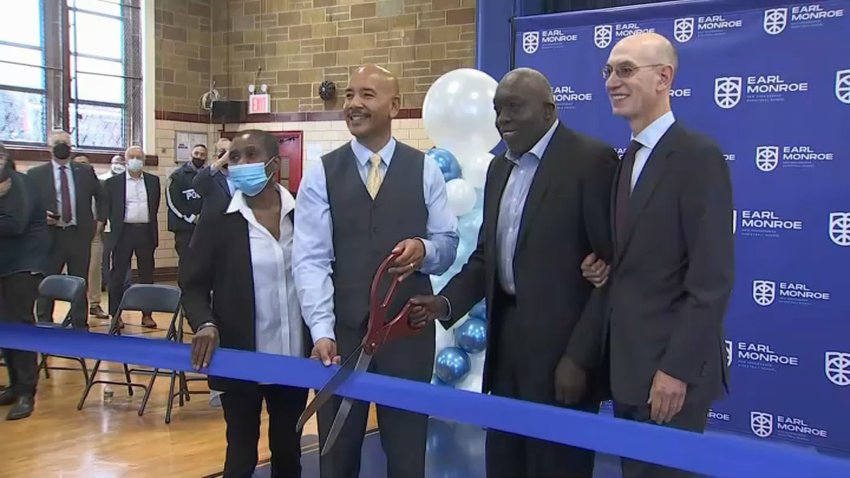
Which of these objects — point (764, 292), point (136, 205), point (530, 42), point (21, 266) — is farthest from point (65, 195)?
point (764, 292)

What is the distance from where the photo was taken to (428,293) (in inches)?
93.8

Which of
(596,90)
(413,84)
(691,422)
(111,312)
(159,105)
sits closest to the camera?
(691,422)

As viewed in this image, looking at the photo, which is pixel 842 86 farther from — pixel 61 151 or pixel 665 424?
pixel 61 151

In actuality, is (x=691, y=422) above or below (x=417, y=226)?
below

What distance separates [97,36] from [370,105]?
9.84 metres

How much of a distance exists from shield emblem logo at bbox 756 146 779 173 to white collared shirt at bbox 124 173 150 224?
19.5 feet

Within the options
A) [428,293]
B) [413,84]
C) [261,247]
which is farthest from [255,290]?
[413,84]

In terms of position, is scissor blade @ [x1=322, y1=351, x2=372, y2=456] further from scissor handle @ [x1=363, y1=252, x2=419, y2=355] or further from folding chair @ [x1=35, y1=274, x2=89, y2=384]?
folding chair @ [x1=35, y1=274, x2=89, y2=384]

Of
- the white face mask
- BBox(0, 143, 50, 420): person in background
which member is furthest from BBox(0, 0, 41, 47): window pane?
BBox(0, 143, 50, 420): person in background

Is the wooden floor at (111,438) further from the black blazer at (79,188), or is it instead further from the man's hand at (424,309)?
the black blazer at (79,188)

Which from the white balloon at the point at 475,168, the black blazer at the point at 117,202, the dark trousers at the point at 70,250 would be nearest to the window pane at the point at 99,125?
the black blazer at the point at 117,202

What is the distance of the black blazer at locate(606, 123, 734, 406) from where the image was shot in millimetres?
1811

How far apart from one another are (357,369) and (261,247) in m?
0.52

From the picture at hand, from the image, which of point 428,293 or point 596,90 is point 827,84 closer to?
point 596,90
